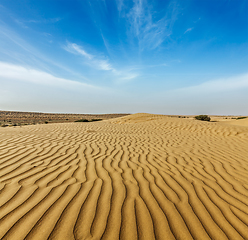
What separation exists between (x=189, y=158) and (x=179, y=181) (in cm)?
149

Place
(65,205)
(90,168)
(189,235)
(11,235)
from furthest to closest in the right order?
(90,168), (65,205), (189,235), (11,235)

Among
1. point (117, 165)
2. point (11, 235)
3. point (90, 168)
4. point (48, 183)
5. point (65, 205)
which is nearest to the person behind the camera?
point (11, 235)

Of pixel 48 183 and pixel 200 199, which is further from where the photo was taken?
pixel 48 183

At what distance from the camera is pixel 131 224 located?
5.28 feet

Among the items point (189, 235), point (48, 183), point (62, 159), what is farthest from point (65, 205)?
point (62, 159)

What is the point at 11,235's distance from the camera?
4.58 feet

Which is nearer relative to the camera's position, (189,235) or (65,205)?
(189,235)

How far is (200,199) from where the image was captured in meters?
2.11

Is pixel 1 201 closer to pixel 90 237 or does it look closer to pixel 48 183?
pixel 48 183

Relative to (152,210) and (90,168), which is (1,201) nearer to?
(90,168)

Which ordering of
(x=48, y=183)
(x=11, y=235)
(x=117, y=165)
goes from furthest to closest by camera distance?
(x=117, y=165) → (x=48, y=183) → (x=11, y=235)

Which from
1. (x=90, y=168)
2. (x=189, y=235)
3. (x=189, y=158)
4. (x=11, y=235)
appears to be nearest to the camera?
(x=11, y=235)

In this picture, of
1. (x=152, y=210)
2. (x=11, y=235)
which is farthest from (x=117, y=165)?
(x=11, y=235)

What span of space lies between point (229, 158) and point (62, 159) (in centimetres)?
431
